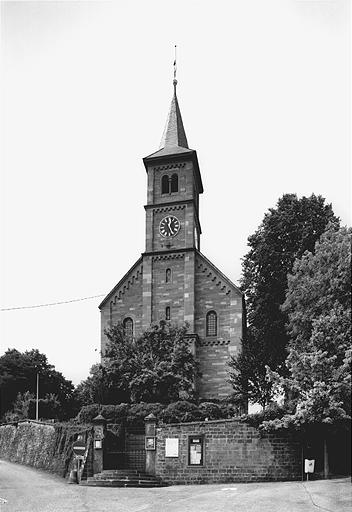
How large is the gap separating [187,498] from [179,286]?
26.5 metres

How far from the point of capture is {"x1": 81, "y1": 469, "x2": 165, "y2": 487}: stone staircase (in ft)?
85.0

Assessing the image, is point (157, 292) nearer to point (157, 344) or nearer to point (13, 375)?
point (157, 344)

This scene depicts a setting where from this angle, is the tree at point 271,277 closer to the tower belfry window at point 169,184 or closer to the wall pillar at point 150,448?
the wall pillar at point 150,448

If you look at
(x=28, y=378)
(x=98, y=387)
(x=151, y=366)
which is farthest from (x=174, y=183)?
(x=28, y=378)

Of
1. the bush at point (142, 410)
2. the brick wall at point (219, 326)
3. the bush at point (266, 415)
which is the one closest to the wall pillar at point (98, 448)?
the bush at point (142, 410)

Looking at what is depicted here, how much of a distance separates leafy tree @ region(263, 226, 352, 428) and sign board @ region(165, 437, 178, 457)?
4.10 m

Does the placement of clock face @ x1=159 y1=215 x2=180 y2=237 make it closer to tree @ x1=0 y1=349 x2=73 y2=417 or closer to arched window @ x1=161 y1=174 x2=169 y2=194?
arched window @ x1=161 y1=174 x2=169 y2=194

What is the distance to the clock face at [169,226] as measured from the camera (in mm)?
48906

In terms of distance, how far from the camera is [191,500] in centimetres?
2062

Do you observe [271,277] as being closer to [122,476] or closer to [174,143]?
[122,476]

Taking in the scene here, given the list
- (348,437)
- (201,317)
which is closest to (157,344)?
(201,317)

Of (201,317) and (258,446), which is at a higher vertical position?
(201,317)

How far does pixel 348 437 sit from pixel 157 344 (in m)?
19.7

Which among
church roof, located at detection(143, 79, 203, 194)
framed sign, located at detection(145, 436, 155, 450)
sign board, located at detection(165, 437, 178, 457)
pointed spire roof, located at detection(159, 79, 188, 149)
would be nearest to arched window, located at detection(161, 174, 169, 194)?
church roof, located at detection(143, 79, 203, 194)
